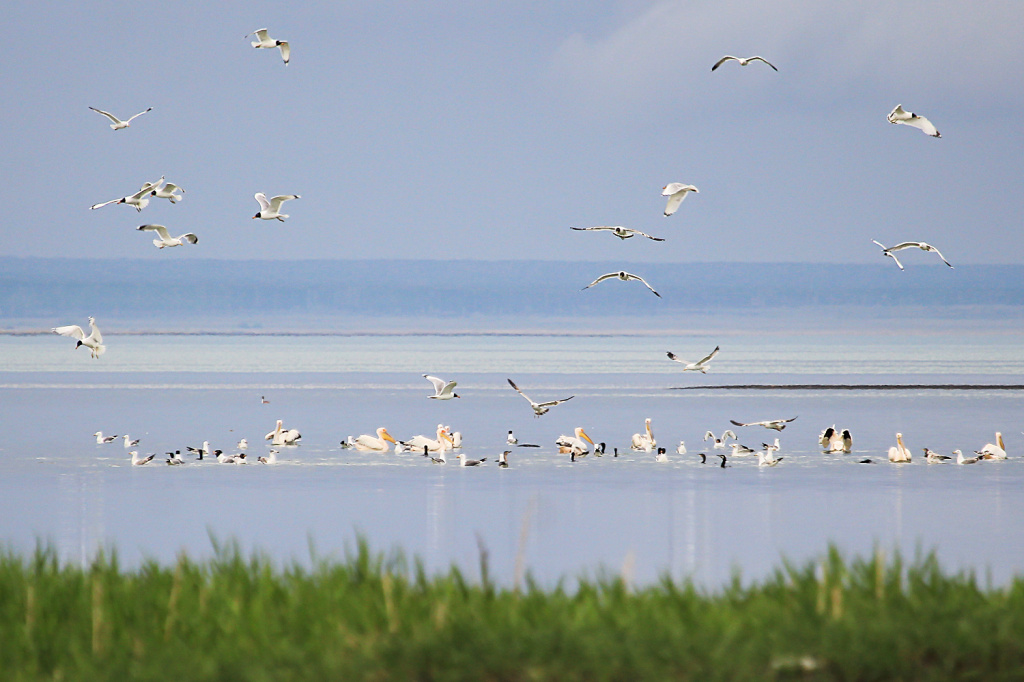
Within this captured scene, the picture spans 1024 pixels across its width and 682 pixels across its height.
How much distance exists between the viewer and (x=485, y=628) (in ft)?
26.9

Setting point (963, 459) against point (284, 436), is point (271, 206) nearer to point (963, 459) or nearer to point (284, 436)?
point (284, 436)

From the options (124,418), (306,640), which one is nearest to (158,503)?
(306,640)

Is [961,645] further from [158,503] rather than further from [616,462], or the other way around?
[616,462]

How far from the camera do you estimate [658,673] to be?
7633mm

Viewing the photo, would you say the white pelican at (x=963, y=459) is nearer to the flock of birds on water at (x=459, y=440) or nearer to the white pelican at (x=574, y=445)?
the flock of birds on water at (x=459, y=440)

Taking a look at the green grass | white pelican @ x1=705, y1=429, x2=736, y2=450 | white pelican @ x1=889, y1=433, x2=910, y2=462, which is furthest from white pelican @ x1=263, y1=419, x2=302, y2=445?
the green grass

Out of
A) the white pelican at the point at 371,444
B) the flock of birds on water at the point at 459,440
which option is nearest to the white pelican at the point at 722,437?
the flock of birds on water at the point at 459,440

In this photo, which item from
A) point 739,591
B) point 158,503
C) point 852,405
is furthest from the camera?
point 852,405

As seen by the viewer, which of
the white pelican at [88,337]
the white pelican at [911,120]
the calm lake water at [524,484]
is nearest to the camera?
the calm lake water at [524,484]

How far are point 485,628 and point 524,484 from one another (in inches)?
483

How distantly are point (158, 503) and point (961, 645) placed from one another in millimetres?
12783

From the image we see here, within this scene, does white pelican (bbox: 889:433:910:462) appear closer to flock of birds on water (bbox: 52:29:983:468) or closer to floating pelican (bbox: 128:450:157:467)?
flock of birds on water (bbox: 52:29:983:468)

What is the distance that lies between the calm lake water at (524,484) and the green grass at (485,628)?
Result: 0.56 metres

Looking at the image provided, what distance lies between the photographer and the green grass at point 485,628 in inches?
306
